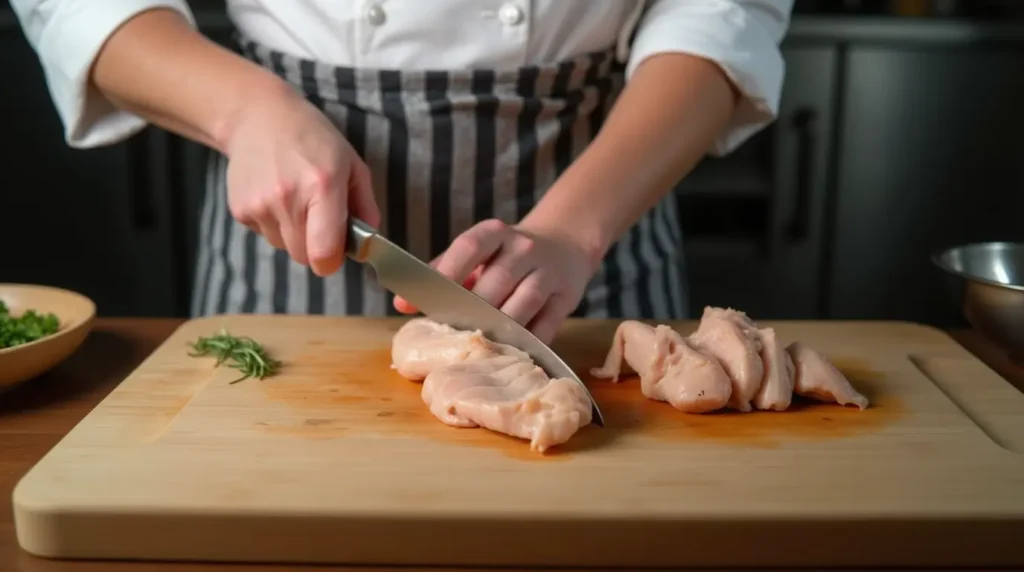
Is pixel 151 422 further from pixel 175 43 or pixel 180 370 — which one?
pixel 175 43

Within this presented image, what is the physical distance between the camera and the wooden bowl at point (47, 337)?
3.94 ft

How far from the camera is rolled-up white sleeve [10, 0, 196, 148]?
147 cm

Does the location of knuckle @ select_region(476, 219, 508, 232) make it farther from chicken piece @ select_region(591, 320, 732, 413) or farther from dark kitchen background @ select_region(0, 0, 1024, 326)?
dark kitchen background @ select_region(0, 0, 1024, 326)

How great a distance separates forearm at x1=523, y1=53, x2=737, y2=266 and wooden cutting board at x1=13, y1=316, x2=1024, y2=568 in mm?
254

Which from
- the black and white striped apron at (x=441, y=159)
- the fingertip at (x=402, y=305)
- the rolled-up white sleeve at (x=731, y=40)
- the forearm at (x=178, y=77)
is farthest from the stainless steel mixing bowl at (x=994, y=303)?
the forearm at (x=178, y=77)

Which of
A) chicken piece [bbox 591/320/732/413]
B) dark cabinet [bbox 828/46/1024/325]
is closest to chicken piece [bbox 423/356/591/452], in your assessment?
chicken piece [bbox 591/320/732/413]

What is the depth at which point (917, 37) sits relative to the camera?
266 centimetres

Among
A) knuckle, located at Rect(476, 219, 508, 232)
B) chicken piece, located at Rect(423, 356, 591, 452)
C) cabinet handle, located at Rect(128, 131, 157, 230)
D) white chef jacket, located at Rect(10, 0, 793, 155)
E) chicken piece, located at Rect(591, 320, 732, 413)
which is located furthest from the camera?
cabinet handle, located at Rect(128, 131, 157, 230)

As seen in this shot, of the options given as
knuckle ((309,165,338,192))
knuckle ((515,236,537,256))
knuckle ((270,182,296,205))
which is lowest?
knuckle ((515,236,537,256))

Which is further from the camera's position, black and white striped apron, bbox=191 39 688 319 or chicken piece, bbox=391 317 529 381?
black and white striped apron, bbox=191 39 688 319

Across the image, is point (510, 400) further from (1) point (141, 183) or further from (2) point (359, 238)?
(1) point (141, 183)

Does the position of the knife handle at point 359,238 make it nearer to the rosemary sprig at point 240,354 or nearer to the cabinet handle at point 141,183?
the rosemary sprig at point 240,354

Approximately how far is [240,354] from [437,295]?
0.26 meters

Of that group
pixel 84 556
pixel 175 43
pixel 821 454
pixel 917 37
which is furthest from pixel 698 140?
pixel 917 37
